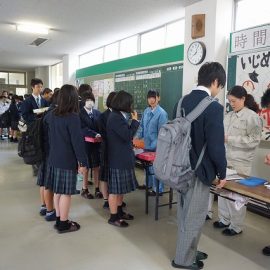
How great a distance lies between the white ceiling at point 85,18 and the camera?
4348 millimetres

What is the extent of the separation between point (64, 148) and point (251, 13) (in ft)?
9.35

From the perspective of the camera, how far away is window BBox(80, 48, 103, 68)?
7843mm

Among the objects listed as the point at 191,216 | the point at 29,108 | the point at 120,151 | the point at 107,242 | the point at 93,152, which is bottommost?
the point at 107,242

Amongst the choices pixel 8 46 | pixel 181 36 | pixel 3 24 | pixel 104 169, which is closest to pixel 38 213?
pixel 104 169

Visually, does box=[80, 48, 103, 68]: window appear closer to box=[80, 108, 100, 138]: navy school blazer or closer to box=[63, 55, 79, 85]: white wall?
box=[63, 55, 79, 85]: white wall

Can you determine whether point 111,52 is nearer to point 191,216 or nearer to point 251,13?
point 251,13

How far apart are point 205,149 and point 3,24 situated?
5057 mm

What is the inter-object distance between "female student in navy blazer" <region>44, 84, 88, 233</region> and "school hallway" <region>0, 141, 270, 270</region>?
0.32 m

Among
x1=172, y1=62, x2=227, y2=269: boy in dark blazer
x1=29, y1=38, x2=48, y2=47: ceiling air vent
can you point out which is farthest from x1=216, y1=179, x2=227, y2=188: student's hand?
x1=29, y1=38, x2=48, y2=47: ceiling air vent

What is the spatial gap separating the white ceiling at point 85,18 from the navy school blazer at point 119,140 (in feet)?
6.99

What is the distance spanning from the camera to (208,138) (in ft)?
6.47

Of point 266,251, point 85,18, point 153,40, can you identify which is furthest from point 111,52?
point 266,251

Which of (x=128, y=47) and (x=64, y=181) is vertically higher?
(x=128, y=47)

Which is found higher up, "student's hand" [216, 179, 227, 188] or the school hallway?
"student's hand" [216, 179, 227, 188]
